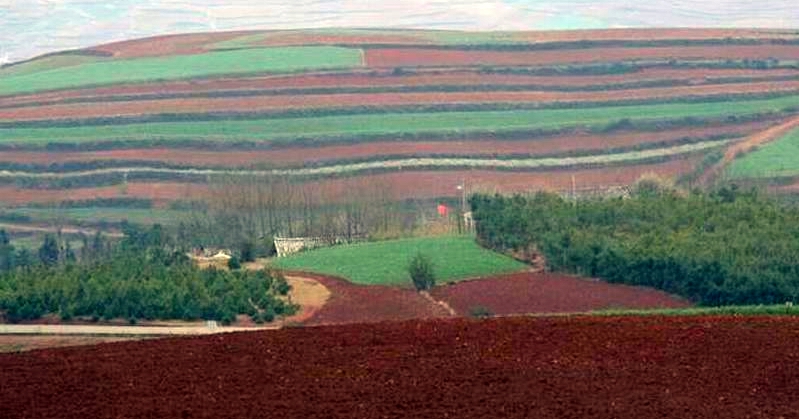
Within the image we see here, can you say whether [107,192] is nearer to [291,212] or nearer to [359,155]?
[359,155]

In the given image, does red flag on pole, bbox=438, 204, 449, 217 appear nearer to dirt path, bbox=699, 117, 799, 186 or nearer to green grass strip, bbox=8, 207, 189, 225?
green grass strip, bbox=8, 207, 189, 225

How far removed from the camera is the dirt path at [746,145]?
326ft

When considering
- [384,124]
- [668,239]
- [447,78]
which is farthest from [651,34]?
[668,239]

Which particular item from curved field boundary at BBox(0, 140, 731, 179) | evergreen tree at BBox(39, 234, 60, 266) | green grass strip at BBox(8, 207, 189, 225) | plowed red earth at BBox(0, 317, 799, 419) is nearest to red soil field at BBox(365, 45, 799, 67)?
curved field boundary at BBox(0, 140, 731, 179)

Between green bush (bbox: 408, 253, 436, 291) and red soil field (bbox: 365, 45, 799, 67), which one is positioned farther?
red soil field (bbox: 365, 45, 799, 67)

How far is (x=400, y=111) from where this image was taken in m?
120

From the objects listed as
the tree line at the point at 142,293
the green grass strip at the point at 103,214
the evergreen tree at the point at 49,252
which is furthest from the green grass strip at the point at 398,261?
the green grass strip at the point at 103,214

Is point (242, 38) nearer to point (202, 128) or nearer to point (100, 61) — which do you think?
point (100, 61)

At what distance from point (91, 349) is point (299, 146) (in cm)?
7386

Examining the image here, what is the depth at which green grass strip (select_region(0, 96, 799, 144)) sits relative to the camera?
4473 inches

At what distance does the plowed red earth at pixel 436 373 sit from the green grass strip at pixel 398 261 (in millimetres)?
28603

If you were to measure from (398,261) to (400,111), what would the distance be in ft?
160

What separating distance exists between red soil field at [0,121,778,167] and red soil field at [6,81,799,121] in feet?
24.4

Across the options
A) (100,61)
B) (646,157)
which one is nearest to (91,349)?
(646,157)
